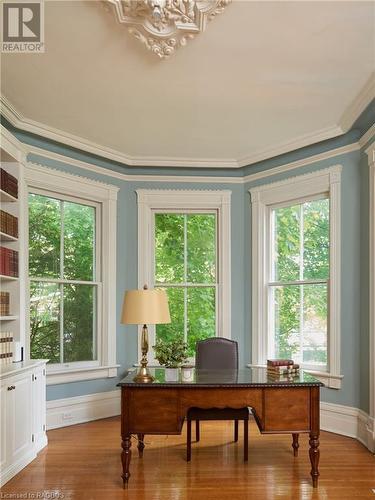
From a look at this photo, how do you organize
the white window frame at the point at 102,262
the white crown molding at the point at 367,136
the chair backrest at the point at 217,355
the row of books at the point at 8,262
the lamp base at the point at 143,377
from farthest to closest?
the white window frame at the point at 102,262 < the chair backrest at the point at 217,355 < the white crown molding at the point at 367,136 < the row of books at the point at 8,262 < the lamp base at the point at 143,377

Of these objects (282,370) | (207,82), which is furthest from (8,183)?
(282,370)

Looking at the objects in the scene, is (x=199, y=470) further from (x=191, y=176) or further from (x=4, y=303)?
(x=191, y=176)

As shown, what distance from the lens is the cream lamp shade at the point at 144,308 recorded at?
3535 mm

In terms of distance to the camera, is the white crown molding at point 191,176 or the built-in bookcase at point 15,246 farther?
the white crown molding at point 191,176

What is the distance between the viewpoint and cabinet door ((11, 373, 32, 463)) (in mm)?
3504

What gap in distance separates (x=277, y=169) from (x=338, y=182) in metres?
0.85

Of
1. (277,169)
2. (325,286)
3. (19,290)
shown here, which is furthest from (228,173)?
(19,290)

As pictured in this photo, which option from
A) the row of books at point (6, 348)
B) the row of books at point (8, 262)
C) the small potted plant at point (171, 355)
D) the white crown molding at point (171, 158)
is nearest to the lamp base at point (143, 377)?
the small potted plant at point (171, 355)

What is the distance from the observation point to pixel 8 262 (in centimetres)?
405

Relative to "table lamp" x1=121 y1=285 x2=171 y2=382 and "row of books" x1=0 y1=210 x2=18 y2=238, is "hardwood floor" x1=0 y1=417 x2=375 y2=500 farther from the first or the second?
"row of books" x1=0 y1=210 x2=18 y2=238

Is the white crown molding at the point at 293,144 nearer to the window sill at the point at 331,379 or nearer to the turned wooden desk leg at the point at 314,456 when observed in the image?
the window sill at the point at 331,379

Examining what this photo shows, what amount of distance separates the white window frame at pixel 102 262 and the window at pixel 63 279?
2.2 inches

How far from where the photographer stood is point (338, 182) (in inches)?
188

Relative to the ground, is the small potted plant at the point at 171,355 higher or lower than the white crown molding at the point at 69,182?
lower
